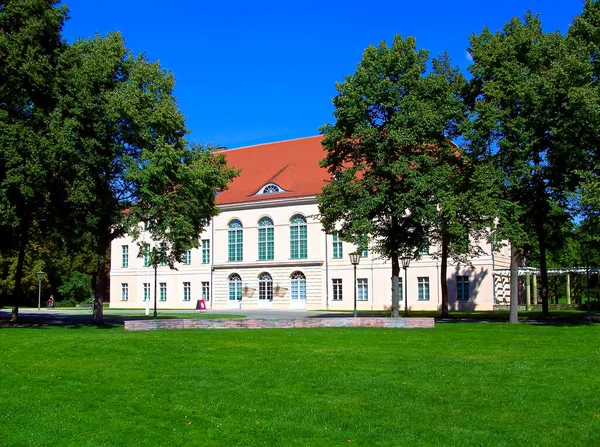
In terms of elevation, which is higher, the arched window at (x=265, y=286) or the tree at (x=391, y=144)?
the tree at (x=391, y=144)

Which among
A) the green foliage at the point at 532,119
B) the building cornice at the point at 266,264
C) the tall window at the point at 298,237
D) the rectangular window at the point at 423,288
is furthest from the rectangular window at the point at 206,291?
the green foliage at the point at 532,119

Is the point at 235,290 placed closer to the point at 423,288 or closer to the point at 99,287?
the point at 423,288

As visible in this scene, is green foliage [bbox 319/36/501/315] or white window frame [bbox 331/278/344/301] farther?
white window frame [bbox 331/278/344/301]

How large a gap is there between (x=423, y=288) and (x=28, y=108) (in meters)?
34.1

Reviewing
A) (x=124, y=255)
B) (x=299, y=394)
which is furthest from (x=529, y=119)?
(x=124, y=255)

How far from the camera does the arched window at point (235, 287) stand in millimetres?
59909

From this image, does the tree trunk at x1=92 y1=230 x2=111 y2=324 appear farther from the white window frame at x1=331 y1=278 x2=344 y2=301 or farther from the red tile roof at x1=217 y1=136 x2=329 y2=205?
the white window frame at x1=331 y1=278 x2=344 y2=301

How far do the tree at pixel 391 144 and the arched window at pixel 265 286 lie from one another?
27.2 meters

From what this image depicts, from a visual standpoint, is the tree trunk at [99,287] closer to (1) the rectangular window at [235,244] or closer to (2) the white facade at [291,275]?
(2) the white facade at [291,275]

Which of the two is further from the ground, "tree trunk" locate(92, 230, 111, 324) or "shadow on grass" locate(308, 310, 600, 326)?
"tree trunk" locate(92, 230, 111, 324)

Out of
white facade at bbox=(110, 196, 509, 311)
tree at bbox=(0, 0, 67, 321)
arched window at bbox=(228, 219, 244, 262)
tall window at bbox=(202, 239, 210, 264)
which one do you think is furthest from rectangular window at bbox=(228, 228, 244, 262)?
tree at bbox=(0, 0, 67, 321)

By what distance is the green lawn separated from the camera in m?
8.80

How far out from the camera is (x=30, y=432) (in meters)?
8.95

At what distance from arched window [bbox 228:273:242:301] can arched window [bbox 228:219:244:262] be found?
165 centimetres
